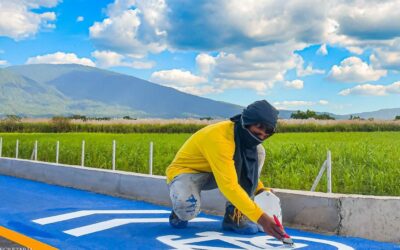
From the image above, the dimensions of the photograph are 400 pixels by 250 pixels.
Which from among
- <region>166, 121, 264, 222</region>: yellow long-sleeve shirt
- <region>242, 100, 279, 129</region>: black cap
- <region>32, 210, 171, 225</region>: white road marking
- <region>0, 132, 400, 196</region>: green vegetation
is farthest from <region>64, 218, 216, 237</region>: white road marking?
<region>0, 132, 400, 196</region>: green vegetation

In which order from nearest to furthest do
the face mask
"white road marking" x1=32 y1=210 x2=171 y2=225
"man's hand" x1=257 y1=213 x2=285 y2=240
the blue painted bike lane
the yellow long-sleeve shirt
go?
1. "man's hand" x1=257 y1=213 x2=285 y2=240
2. the yellow long-sleeve shirt
3. the face mask
4. the blue painted bike lane
5. "white road marking" x1=32 y1=210 x2=171 y2=225

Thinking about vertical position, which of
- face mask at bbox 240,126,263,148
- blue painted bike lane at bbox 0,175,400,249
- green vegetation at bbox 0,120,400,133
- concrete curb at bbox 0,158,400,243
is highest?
green vegetation at bbox 0,120,400,133

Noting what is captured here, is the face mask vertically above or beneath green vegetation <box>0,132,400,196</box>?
above

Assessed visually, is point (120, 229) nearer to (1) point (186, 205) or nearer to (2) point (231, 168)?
(1) point (186, 205)

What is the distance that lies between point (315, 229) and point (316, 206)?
→ 30 centimetres

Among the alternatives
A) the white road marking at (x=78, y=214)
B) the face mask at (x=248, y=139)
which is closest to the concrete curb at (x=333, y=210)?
the white road marking at (x=78, y=214)

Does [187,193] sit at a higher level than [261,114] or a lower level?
lower

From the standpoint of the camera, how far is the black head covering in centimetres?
602

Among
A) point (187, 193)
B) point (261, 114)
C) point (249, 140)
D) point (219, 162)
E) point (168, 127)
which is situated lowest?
point (187, 193)

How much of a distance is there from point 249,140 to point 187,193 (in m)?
1.13

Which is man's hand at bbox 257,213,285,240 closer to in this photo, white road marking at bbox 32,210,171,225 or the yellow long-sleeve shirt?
the yellow long-sleeve shirt

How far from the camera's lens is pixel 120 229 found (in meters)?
7.34

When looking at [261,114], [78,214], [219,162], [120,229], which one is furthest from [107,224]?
[261,114]

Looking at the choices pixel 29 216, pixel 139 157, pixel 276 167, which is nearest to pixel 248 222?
pixel 29 216
